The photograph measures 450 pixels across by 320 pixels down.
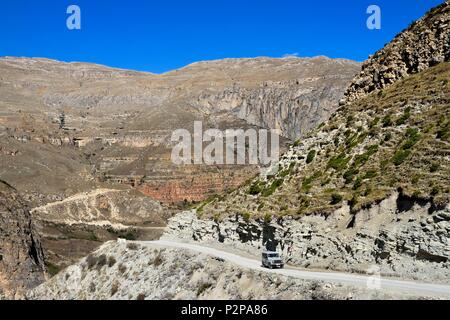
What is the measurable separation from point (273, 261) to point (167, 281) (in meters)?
8.11

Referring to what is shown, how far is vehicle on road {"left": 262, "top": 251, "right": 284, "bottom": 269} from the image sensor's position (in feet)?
99.6

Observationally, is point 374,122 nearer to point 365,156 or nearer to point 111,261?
point 365,156

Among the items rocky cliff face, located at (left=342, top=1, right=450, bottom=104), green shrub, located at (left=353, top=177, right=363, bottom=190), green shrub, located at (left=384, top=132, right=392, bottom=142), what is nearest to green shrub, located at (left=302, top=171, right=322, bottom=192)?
green shrub, located at (left=353, top=177, right=363, bottom=190)

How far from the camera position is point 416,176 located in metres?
29.8

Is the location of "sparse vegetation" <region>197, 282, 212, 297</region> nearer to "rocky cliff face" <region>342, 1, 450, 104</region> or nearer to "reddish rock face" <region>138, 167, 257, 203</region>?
"rocky cliff face" <region>342, 1, 450, 104</region>

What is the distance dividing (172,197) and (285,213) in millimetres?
159071

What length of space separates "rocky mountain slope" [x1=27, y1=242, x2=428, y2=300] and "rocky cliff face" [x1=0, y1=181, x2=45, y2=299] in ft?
90.7

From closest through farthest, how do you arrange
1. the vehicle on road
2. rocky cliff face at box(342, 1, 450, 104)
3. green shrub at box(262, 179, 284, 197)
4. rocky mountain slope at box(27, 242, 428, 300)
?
rocky mountain slope at box(27, 242, 428, 300) < the vehicle on road < green shrub at box(262, 179, 284, 197) < rocky cliff face at box(342, 1, 450, 104)

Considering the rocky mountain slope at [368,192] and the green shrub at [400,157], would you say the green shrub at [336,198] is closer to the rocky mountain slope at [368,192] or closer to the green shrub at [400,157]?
the rocky mountain slope at [368,192]

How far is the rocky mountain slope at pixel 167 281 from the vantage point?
985 inches

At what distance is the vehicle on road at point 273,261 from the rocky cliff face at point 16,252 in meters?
49.3
